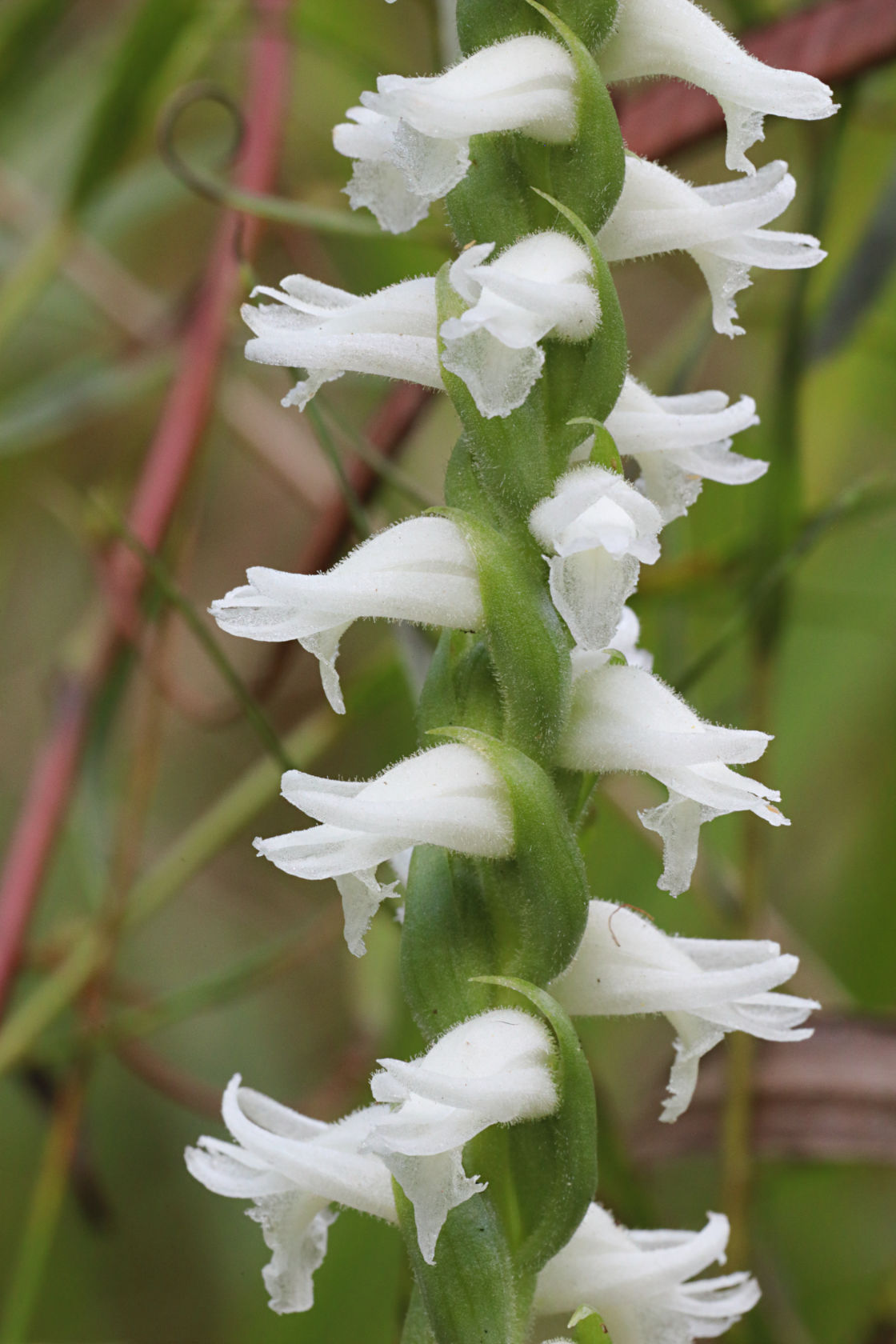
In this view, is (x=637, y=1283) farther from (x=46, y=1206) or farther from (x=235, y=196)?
(x=235, y=196)

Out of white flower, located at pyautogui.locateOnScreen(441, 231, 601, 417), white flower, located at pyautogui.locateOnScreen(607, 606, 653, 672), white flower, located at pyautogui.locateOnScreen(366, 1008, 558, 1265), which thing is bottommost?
white flower, located at pyautogui.locateOnScreen(366, 1008, 558, 1265)

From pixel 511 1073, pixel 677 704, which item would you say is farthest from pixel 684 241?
pixel 511 1073

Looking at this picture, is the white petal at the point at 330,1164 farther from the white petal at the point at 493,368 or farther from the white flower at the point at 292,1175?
the white petal at the point at 493,368

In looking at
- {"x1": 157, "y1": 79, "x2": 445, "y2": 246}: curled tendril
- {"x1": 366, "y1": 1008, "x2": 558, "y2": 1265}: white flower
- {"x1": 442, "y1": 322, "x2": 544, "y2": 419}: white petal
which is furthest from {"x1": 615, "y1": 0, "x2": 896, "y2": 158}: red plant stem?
{"x1": 366, "y1": 1008, "x2": 558, "y2": 1265}: white flower

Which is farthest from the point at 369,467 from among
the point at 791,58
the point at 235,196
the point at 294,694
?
the point at 294,694

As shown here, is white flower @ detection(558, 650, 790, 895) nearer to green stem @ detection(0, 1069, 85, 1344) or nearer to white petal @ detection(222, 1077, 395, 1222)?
white petal @ detection(222, 1077, 395, 1222)

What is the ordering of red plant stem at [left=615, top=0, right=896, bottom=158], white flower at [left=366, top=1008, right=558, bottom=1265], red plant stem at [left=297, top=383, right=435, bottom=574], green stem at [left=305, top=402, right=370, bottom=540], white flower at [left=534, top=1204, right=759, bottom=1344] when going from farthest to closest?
1. red plant stem at [left=297, top=383, right=435, bottom=574]
2. red plant stem at [left=615, top=0, right=896, bottom=158]
3. green stem at [left=305, top=402, right=370, bottom=540]
4. white flower at [left=534, top=1204, right=759, bottom=1344]
5. white flower at [left=366, top=1008, right=558, bottom=1265]
